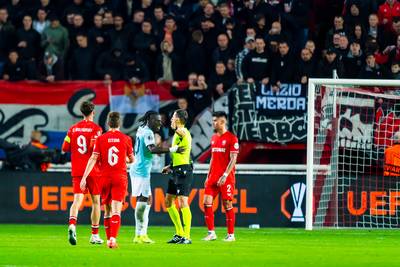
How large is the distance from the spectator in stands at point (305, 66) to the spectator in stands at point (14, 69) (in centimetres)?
514

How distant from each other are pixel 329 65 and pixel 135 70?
142 inches

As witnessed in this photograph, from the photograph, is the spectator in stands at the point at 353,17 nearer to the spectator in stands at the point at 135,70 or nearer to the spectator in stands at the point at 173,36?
the spectator in stands at the point at 173,36

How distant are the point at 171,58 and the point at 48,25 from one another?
2699 millimetres

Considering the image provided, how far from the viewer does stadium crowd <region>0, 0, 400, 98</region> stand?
958 inches

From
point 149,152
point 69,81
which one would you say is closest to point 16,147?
point 69,81

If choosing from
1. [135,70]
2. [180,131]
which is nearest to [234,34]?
[135,70]

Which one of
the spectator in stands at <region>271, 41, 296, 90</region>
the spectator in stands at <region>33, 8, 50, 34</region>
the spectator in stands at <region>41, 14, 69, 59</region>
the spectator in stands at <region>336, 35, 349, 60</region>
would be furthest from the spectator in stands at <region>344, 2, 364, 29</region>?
the spectator in stands at <region>33, 8, 50, 34</region>

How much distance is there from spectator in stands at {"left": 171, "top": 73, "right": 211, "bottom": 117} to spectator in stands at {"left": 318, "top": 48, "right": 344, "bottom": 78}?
2117mm

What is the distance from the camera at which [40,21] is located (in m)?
26.2

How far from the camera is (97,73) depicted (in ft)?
82.3

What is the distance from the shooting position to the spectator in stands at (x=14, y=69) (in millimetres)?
24828

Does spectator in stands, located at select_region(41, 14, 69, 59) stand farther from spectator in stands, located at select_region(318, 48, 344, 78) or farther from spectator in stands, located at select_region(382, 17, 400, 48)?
spectator in stands, located at select_region(382, 17, 400, 48)

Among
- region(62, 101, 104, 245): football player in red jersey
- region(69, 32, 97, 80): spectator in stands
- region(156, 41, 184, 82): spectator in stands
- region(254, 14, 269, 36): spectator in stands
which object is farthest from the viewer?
region(254, 14, 269, 36): spectator in stands

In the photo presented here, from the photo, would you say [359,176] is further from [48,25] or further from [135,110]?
[48,25]
